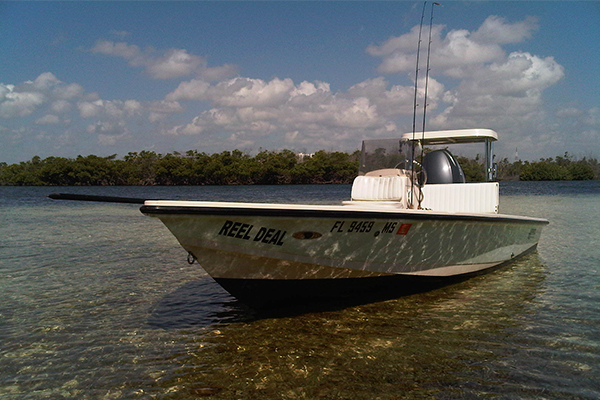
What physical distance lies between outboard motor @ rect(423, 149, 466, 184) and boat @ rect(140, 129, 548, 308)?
80cm

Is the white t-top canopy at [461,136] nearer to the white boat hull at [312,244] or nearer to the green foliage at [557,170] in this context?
the white boat hull at [312,244]

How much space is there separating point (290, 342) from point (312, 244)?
105 centimetres

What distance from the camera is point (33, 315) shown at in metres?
5.32

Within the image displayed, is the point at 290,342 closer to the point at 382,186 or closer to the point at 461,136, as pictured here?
the point at 382,186

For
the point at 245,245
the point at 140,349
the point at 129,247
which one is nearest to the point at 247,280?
the point at 245,245

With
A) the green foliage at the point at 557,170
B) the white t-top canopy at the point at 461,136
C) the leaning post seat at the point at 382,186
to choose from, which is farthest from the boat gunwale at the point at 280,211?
the green foliage at the point at 557,170

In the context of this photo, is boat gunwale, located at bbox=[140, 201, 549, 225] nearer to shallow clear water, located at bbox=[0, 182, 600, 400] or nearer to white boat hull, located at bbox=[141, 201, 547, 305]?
white boat hull, located at bbox=[141, 201, 547, 305]

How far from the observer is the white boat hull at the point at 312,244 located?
434 centimetres

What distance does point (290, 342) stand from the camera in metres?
4.48

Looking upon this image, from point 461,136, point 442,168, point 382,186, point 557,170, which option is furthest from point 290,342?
point 557,170

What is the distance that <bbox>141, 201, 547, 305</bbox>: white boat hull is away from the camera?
4.34m

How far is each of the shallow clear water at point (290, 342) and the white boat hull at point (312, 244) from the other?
17.0 inches

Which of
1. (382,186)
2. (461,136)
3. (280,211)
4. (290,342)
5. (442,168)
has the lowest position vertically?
(290,342)

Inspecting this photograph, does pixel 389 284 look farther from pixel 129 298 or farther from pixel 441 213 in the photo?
pixel 129 298
